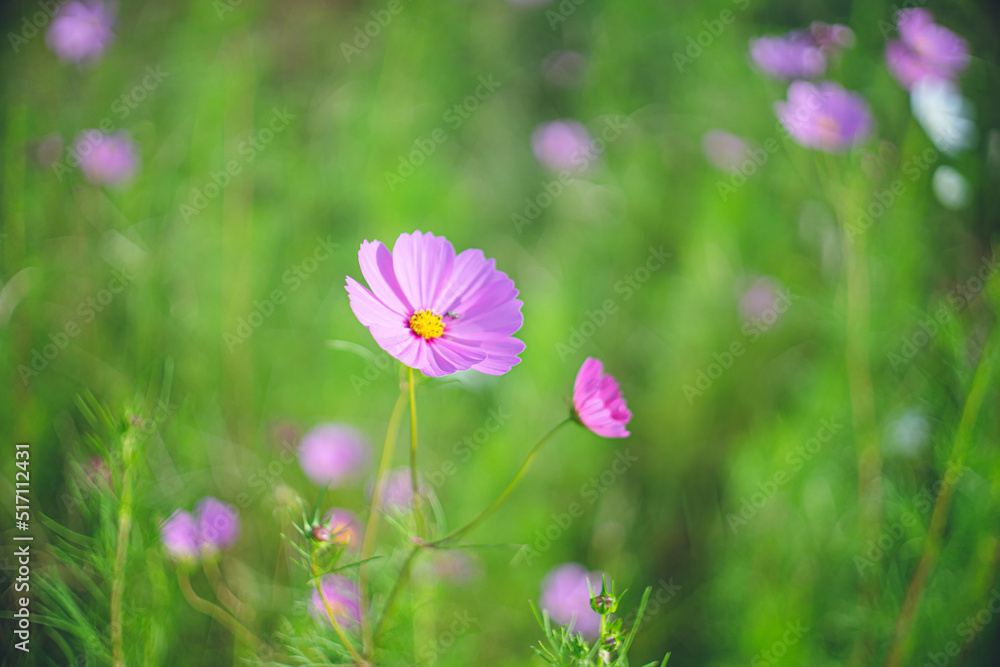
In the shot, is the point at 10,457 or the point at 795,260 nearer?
the point at 10,457

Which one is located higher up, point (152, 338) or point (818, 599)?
point (152, 338)

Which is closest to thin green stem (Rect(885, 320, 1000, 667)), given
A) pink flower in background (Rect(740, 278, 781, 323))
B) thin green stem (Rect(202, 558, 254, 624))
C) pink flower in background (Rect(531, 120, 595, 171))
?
pink flower in background (Rect(740, 278, 781, 323))

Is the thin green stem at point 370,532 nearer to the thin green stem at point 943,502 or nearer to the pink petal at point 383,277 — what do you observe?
the pink petal at point 383,277

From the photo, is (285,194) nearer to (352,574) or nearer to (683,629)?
(352,574)

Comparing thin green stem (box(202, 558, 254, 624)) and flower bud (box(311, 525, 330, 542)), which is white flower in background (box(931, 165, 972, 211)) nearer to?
flower bud (box(311, 525, 330, 542))

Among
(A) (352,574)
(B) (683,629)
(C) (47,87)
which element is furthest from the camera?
(C) (47,87)

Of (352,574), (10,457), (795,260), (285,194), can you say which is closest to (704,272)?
(795,260)
